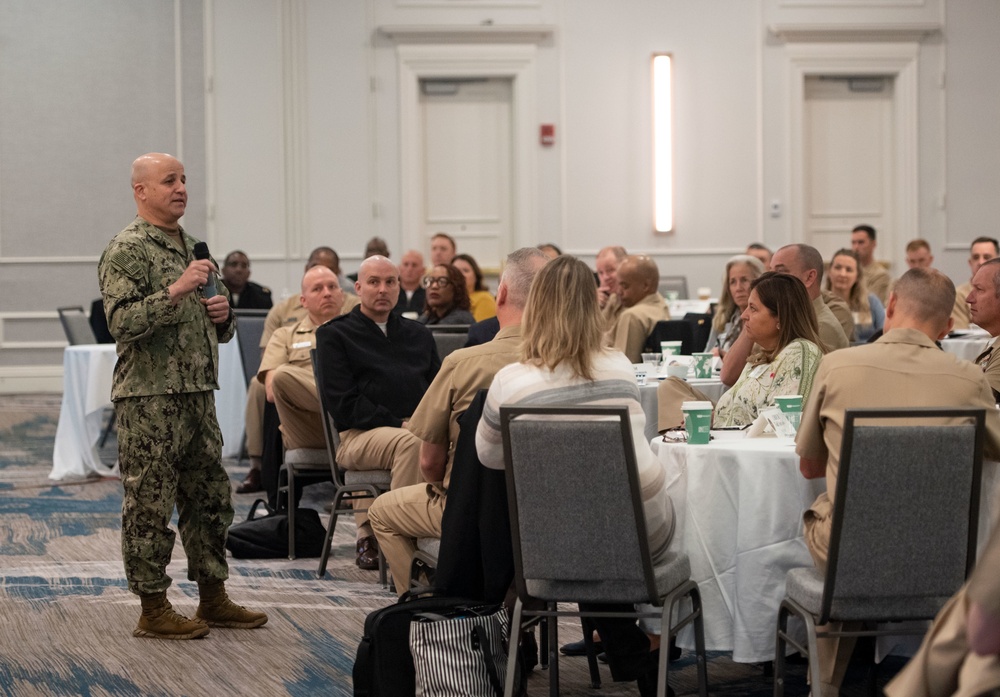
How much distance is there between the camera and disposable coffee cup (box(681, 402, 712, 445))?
3.46 m

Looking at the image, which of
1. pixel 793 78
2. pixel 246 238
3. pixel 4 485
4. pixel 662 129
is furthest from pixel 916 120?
pixel 4 485

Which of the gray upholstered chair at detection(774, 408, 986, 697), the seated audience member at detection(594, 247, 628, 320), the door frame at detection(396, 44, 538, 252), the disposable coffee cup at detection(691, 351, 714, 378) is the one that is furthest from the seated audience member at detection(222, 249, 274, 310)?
the gray upholstered chair at detection(774, 408, 986, 697)

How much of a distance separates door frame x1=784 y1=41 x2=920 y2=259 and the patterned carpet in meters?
7.25

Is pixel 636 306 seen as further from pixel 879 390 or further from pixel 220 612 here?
pixel 879 390

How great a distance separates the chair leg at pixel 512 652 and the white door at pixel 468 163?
29.9ft

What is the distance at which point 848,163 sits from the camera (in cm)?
1260

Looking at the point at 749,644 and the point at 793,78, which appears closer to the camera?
the point at 749,644

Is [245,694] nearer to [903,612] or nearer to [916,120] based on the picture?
[903,612]

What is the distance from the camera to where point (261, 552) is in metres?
5.60

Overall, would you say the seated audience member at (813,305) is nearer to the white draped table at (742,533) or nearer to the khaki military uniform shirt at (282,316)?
the white draped table at (742,533)

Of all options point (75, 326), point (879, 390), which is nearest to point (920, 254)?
point (75, 326)

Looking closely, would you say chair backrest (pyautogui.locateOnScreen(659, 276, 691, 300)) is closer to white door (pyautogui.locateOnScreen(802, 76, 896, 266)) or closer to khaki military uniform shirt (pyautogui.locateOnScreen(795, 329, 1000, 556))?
white door (pyautogui.locateOnScreen(802, 76, 896, 266))

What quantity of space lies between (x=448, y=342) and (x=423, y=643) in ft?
9.77

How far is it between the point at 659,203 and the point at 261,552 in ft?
24.4
